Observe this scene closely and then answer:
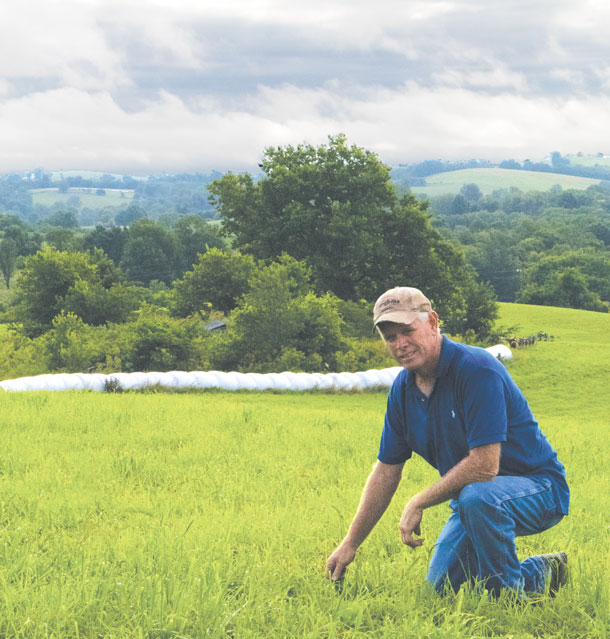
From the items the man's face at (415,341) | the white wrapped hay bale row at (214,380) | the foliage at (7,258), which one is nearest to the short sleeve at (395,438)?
the man's face at (415,341)

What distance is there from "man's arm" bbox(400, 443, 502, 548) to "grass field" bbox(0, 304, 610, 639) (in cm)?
53

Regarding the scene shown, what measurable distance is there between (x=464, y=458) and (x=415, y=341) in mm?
715

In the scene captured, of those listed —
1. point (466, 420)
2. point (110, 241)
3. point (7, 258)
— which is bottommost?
point (7, 258)

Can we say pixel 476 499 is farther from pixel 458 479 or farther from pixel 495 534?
pixel 495 534

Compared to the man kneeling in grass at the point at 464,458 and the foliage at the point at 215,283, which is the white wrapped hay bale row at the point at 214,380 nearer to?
the foliage at the point at 215,283

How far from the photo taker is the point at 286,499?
7086 millimetres

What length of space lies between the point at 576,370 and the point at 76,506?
32.9 m

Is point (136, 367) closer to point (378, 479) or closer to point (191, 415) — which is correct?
point (191, 415)

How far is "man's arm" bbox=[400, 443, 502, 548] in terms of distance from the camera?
11.9 ft

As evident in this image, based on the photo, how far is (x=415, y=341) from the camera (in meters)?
3.68

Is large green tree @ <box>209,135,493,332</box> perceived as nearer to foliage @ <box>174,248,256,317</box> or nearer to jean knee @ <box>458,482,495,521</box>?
foliage @ <box>174,248,256,317</box>

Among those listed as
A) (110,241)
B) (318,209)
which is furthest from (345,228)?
(110,241)

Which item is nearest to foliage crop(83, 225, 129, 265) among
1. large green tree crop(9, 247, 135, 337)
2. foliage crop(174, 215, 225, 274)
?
foliage crop(174, 215, 225, 274)

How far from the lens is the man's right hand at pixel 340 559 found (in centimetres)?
Result: 406
